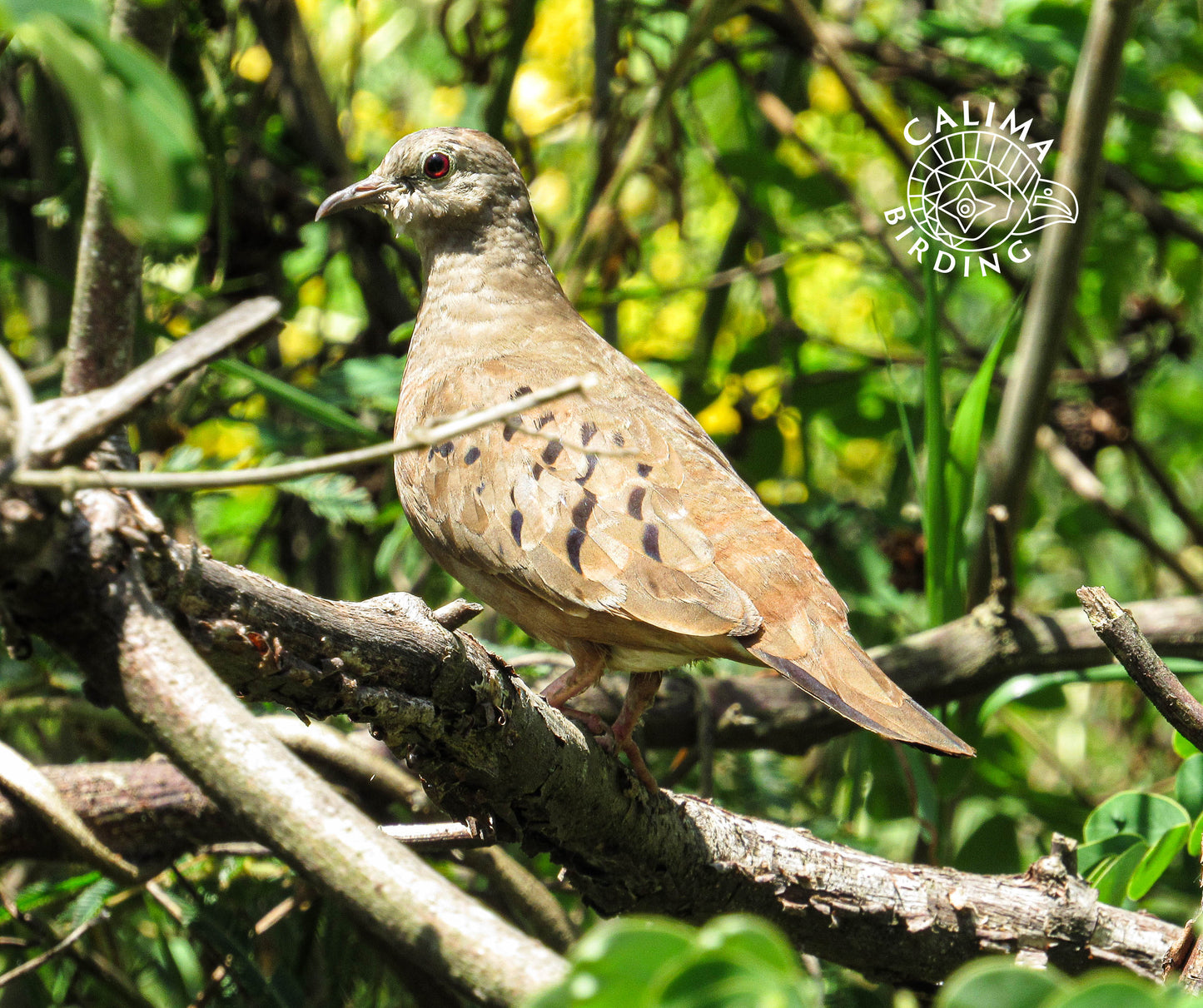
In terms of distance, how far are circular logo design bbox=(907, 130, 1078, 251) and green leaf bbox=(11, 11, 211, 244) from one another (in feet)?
12.1

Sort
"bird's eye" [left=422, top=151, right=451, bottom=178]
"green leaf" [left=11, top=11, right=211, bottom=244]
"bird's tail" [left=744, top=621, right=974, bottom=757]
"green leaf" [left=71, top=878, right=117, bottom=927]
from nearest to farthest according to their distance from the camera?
1. "green leaf" [left=11, top=11, right=211, bottom=244]
2. "bird's tail" [left=744, top=621, right=974, bottom=757]
3. "green leaf" [left=71, top=878, right=117, bottom=927]
4. "bird's eye" [left=422, top=151, right=451, bottom=178]

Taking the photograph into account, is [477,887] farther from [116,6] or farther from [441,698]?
[116,6]

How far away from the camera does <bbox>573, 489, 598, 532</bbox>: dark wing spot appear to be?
8.23ft

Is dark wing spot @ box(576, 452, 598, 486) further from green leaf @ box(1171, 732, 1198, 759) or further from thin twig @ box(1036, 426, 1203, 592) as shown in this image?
thin twig @ box(1036, 426, 1203, 592)

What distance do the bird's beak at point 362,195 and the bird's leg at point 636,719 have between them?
1.77 metres

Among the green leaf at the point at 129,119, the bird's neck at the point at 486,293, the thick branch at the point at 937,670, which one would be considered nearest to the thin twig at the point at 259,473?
the green leaf at the point at 129,119

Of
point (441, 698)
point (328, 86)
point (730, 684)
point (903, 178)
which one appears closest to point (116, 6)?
point (441, 698)

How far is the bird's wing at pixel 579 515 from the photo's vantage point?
240cm

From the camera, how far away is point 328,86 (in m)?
4.87

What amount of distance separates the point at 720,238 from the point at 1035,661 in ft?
12.6

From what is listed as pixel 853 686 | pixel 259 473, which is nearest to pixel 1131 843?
pixel 853 686

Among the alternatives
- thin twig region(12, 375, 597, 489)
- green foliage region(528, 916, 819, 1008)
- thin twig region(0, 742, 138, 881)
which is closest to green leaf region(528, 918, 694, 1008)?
green foliage region(528, 916, 819, 1008)

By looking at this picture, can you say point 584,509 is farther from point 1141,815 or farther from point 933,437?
point 1141,815

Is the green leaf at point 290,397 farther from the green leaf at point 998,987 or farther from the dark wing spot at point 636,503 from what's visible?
the green leaf at point 998,987
